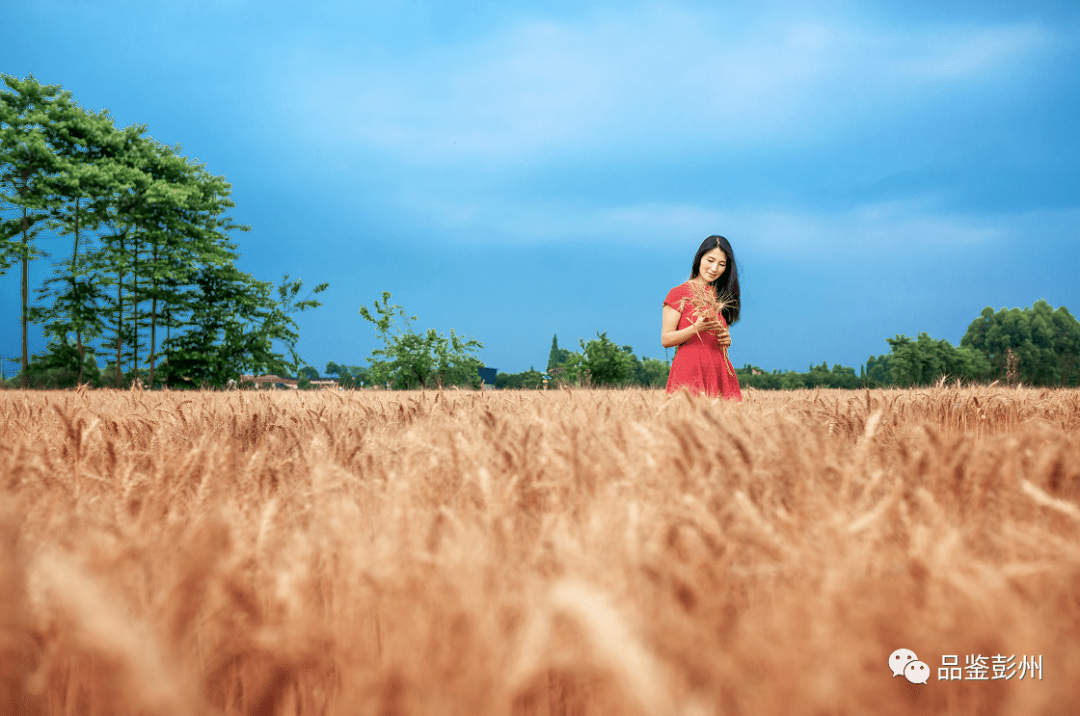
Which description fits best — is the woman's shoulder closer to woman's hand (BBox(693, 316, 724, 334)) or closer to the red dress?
the red dress

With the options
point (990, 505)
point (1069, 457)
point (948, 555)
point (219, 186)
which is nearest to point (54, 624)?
point (948, 555)

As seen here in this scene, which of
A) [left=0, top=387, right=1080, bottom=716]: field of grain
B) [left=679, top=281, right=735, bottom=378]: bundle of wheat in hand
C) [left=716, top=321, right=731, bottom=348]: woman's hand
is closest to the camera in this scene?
[left=0, top=387, right=1080, bottom=716]: field of grain

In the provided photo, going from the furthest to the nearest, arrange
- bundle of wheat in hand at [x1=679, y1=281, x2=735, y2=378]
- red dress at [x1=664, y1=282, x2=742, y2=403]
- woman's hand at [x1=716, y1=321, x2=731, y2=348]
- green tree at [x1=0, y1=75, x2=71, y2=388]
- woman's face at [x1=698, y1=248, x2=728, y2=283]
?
1. green tree at [x1=0, y1=75, x2=71, y2=388]
2. woman's face at [x1=698, y1=248, x2=728, y2=283]
3. red dress at [x1=664, y1=282, x2=742, y2=403]
4. woman's hand at [x1=716, y1=321, x2=731, y2=348]
5. bundle of wheat in hand at [x1=679, y1=281, x2=735, y2=378]

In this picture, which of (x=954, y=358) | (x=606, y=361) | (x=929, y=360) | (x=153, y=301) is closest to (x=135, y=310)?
(x=153, y=301)

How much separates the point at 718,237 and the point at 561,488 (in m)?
5.05

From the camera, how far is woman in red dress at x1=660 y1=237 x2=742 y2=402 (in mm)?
5230

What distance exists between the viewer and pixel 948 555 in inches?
29.3

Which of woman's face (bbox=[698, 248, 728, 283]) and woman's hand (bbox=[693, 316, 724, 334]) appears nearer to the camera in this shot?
woman's hand (bbox=[693, 316, 724, 334])

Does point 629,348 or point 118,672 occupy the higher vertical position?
point 629,348

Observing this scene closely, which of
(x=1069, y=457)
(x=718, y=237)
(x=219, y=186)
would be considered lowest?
(x=1069, y=457)

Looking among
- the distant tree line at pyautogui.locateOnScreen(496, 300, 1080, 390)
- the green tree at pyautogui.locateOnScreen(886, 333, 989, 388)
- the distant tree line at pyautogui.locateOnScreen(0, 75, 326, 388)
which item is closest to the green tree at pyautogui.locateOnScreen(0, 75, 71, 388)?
the distant tree line at pyautogui.locateOnScreen(0, 75, 326, 388)

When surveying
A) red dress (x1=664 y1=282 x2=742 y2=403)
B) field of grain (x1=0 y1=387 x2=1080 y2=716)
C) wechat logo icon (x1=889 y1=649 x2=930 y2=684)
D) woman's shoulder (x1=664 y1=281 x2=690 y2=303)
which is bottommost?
wechat logo icon (x1=889 y1=649 x2=930 y2=684)

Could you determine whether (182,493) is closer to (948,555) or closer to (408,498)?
(408,498)

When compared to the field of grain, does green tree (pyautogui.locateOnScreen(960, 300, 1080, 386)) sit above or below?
above
